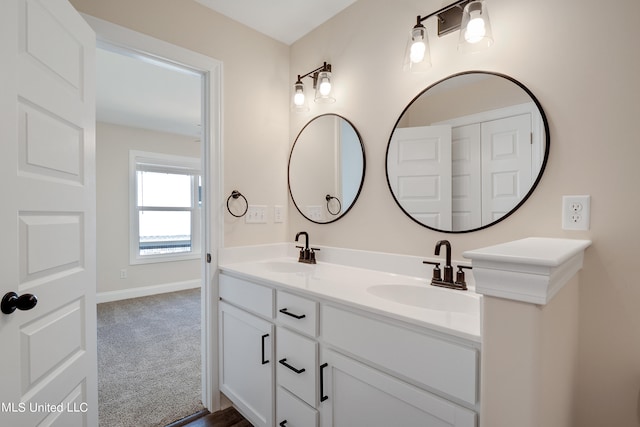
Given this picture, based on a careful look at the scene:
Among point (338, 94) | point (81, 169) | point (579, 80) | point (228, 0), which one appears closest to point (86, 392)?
point (81, 169)

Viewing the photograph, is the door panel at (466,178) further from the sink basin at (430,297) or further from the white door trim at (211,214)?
the white door trim at (211,214)

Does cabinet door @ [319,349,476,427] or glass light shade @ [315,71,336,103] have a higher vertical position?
glass light shade @ [315,71,336,103]

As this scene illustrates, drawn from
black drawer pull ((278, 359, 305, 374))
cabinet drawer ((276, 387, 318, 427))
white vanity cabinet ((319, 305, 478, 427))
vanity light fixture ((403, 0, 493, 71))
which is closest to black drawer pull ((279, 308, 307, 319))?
white vanity cabinet ((319, 305, 478, 427))

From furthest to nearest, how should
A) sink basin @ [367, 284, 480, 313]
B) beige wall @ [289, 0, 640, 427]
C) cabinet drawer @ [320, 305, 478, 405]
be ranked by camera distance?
sink basin @ [367, 284, 480, 313] → beige wall @ [289, 0, 640, 427] → cabinet drawer @ [320, 305, 478, 405]

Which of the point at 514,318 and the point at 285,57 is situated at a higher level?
the point at 285,57

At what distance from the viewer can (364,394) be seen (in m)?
1.08

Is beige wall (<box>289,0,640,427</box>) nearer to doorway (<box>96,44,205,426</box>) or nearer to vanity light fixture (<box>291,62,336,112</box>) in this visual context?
vanity light fixture (<box>291,62,336,112</box>)

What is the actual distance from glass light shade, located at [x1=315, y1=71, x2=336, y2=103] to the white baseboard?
3.85 m

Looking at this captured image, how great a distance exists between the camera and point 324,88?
6.18ft

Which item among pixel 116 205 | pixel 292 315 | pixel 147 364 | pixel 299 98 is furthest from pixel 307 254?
pixel 116 205

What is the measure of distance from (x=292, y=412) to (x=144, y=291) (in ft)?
12.3

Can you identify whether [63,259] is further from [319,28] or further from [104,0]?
[319,28]

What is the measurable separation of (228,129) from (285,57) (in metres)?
0.76

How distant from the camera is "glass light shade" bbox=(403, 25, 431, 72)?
1382 mm
